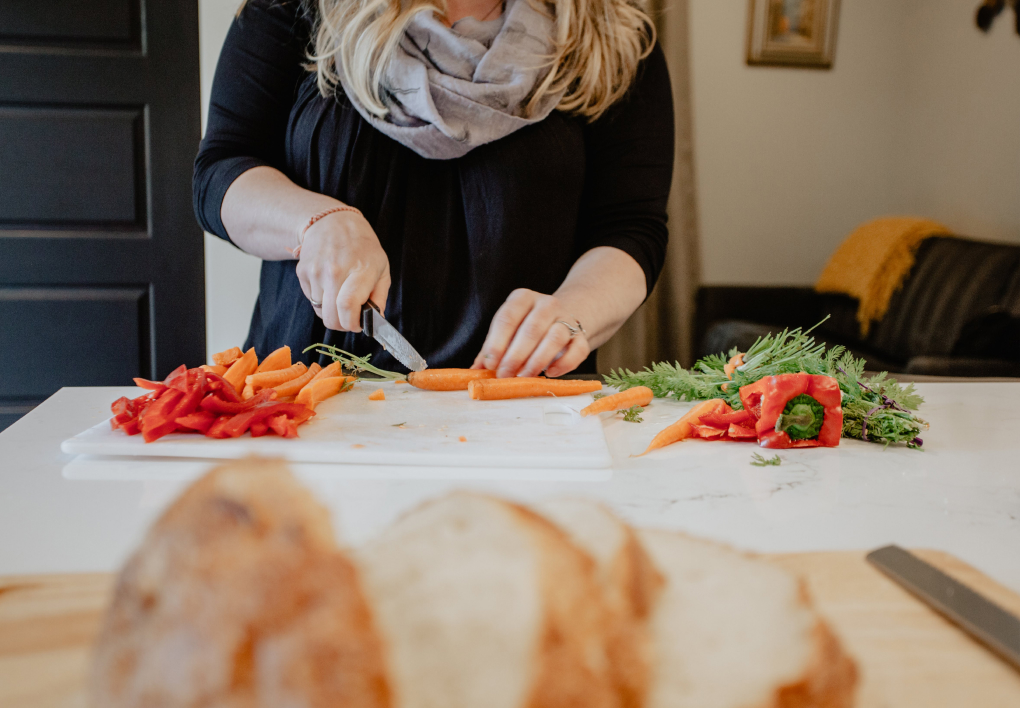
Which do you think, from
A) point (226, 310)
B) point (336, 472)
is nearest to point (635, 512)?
point (336, 472)

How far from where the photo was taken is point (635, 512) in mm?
657

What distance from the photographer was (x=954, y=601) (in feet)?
1.51

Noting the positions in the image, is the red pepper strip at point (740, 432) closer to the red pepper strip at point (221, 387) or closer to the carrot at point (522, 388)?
the carrot at point (522, 388)

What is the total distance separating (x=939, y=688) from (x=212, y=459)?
0.68 metres

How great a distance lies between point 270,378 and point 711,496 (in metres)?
0.58

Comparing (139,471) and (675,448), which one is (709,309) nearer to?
(675,448)

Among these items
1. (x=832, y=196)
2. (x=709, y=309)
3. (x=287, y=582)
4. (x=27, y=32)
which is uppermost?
(x=27, y=32)

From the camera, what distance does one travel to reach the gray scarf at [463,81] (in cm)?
129

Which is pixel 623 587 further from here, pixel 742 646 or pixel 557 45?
pixel 557 45

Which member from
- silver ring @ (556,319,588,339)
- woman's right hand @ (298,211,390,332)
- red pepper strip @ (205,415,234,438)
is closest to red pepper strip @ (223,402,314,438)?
red pepper strip @ (205,415,234,438)

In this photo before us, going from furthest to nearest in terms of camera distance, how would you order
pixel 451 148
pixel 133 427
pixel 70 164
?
pixel 70 164 < pixel 451 148 < pixel 133 427

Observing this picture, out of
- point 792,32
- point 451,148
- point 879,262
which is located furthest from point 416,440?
point 792,32

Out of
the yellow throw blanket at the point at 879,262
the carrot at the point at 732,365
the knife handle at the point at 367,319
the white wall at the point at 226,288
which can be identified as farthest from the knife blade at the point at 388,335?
the yellow throw blanket at the point at 879,262

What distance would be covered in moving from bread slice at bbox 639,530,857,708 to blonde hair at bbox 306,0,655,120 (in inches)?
42.8
